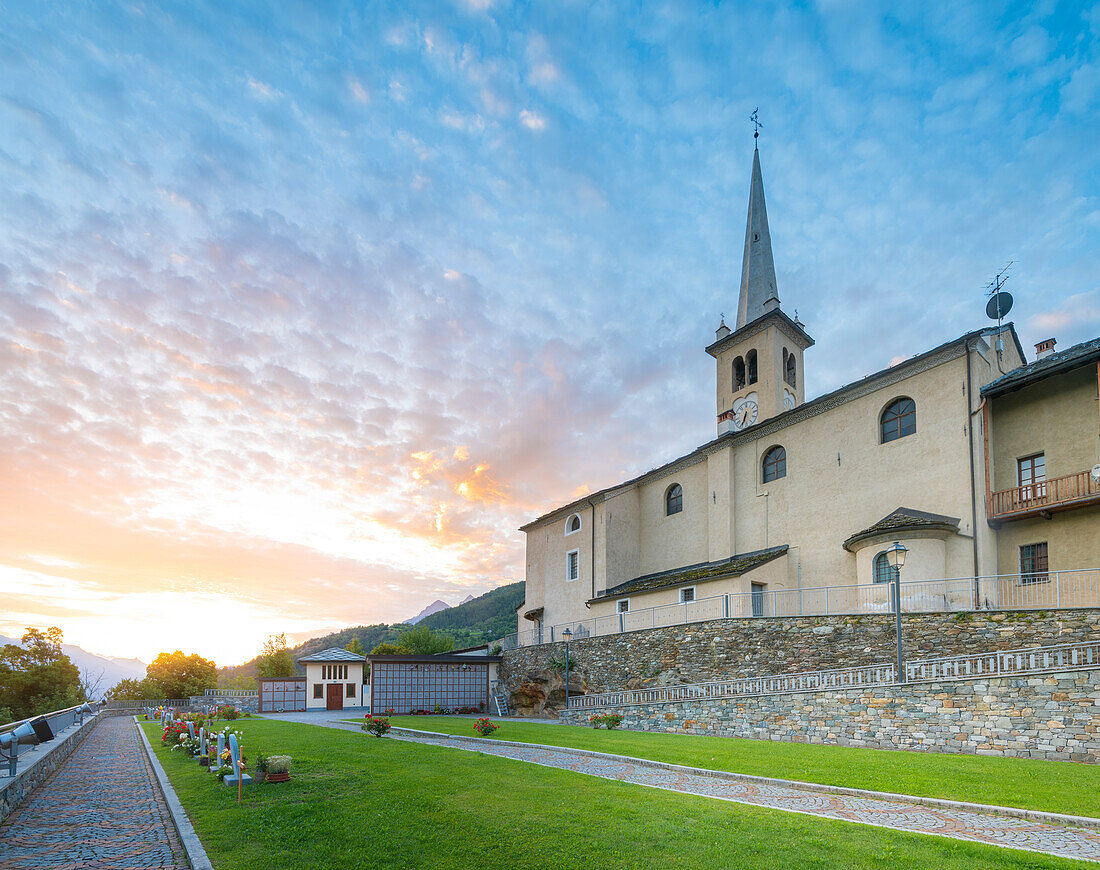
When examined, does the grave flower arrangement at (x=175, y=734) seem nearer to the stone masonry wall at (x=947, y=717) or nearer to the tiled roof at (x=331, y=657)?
the stone masonry wall at (x=947, y=717)

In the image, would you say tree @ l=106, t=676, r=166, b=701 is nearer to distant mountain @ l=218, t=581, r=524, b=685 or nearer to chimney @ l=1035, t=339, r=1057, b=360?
distant mountain @ l=218, t=581, r=524, b=685

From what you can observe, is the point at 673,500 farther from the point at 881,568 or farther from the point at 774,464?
the point at 881,568

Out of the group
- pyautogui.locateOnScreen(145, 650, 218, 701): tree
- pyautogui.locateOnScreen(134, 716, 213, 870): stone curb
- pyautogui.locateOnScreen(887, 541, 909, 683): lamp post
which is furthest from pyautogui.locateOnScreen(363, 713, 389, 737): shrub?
pyautogui.locateOnScreen(145, 650, 218, 701): tree

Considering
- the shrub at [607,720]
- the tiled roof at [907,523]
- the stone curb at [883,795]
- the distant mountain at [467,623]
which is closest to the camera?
the stone curb at [883,795]

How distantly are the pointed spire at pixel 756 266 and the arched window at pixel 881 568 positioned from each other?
18473 millimetres

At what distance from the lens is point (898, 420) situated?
2441 cm

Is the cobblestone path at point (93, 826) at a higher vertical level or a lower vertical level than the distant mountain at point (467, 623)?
higher

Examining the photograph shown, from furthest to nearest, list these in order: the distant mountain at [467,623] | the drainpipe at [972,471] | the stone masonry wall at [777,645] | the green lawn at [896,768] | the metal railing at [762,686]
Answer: the distant mountain at [467,623], the drainpipe at [972,471], the metal railing at [762,686], the stone masonry wall at [777,645], the green lawn at [896,768]

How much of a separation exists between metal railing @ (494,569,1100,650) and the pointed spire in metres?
18.5

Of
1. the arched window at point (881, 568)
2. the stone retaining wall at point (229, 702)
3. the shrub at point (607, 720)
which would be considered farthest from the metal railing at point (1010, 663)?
the stone retaining wall at point (229, 702)

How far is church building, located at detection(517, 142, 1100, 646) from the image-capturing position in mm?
20406

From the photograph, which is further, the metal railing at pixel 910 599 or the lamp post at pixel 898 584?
the metal railing at pixel 910 599

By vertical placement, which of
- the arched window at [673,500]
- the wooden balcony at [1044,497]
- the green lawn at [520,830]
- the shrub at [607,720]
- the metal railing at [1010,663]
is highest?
the arched window at [673,500]

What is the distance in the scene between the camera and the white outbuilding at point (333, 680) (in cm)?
4334
